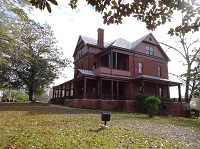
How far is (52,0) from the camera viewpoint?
2557 mm

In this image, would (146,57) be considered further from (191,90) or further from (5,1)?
(5,1)

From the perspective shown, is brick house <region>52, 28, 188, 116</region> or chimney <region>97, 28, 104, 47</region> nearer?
brick house <region>52, 28, 188, 116</region>

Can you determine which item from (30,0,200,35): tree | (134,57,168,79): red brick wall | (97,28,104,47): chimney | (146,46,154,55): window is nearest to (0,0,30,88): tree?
(30,0,200,35): tree

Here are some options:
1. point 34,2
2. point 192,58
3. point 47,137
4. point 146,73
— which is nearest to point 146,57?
point 146,73

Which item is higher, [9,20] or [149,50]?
[149,50]

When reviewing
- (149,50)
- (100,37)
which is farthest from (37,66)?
(149,50)

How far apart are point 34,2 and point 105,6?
4.63ft

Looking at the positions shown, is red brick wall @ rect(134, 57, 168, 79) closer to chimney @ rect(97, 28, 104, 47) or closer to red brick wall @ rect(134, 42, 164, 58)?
red brick wall @ rect(134, 42, 164, 58)

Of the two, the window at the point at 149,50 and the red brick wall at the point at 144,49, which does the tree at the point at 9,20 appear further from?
the window at the point at 149,50

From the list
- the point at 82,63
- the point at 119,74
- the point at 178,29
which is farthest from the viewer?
the point at 82,63

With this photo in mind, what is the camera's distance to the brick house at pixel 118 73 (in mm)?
22312

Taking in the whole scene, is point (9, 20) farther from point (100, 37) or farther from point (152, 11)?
point (100, 37)

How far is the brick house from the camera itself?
22312 mm

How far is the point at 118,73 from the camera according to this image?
24.3m
